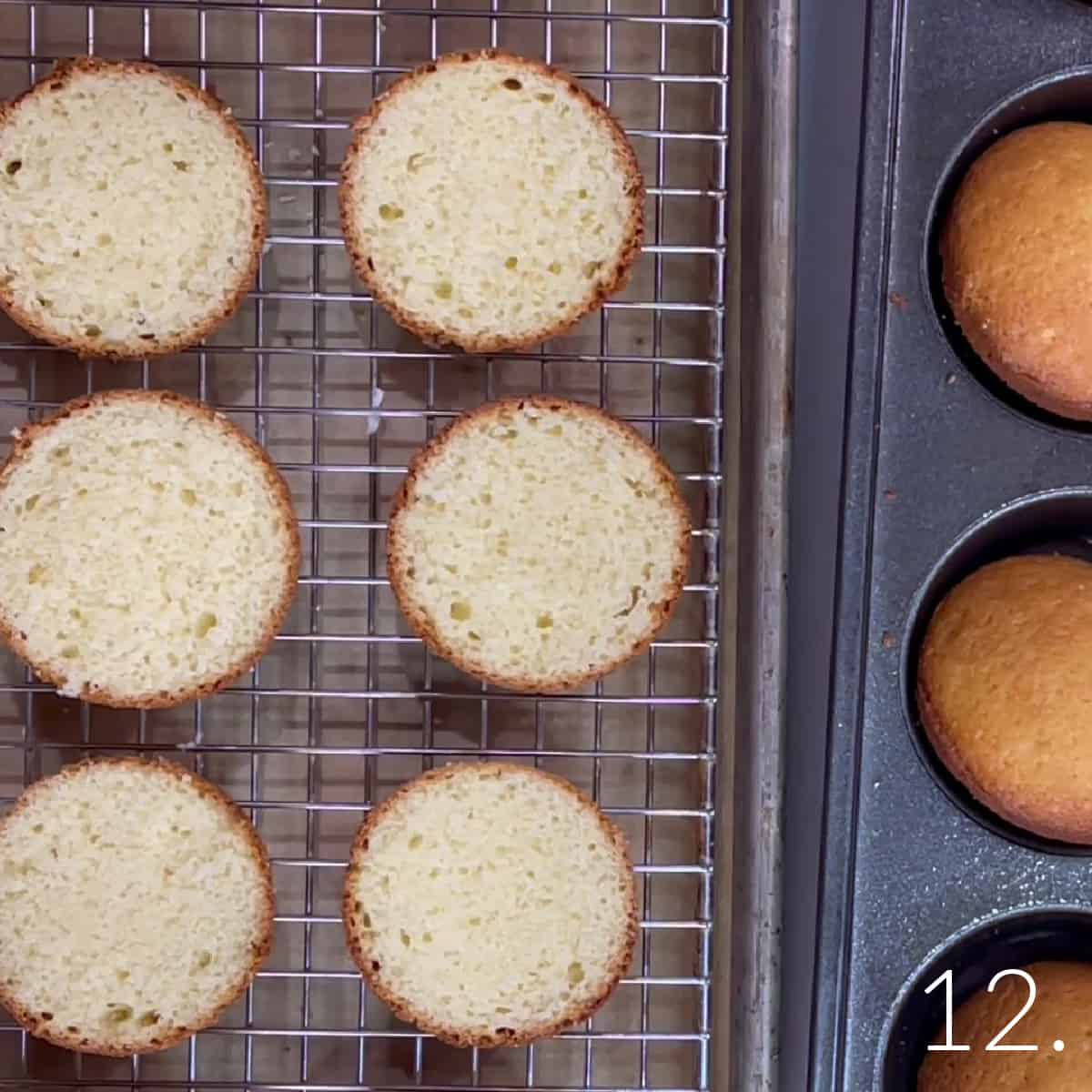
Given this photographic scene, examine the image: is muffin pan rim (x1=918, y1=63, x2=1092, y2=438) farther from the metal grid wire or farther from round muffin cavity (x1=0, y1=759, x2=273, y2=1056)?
round muffin cavity (x1=0, y1=759, x2=273, y2=1056)

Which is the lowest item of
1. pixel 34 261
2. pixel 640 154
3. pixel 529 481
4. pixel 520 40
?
pixel 529 481

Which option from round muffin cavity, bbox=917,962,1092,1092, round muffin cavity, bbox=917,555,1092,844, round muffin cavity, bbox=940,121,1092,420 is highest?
round muffin cavity, bbox=940,121,1092,420

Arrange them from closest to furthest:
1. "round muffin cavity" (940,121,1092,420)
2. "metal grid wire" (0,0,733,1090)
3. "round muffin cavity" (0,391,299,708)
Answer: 1. "round muffin cavity" (940,121,1092,420)
2. "round muffin cavity" (0,391,299,708)
3. "metal grid wire" (0,0,733,1090)

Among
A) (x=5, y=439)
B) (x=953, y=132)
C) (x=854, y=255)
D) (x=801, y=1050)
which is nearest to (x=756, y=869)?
(x=801, y=1050)

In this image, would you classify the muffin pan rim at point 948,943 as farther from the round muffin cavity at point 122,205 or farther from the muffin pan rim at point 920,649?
the round muffin cavity at point 122,205

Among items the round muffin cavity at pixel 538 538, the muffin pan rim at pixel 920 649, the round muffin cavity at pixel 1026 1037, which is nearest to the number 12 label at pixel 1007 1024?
the round muffin cavity at pixel 1026 1037

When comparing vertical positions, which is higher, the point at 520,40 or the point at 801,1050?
the point at 520,40

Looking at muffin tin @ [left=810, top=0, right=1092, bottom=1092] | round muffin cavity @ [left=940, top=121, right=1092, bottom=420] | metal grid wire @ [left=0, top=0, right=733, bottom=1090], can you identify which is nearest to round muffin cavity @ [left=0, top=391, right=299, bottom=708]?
metal grid wire @ [left=0, top=0, right=733, bottom=1090]

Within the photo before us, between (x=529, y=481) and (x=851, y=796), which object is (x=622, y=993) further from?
(x=529, y=481)
